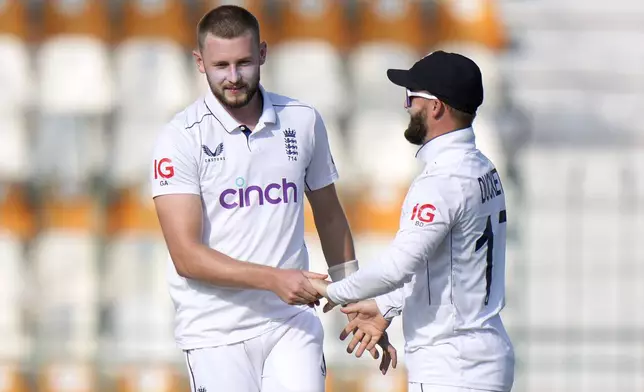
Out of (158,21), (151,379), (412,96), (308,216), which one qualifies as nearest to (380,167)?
(308,216)

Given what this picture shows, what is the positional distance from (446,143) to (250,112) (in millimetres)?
684

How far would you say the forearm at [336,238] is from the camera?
4.51 m

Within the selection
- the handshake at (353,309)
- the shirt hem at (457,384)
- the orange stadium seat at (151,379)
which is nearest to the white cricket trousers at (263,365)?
the handshake at (353,309)

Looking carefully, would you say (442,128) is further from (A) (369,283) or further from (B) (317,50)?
(B) (317,50)

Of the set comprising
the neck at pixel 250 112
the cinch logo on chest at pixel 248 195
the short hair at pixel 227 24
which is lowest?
the cinch logo on chest at pixel 248 195

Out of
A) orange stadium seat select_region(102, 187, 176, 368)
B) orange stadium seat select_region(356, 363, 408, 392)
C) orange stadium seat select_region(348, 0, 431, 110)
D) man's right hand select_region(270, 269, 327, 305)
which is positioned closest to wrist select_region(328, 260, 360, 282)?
man's right hand select_region(270, 269, 327, 305)

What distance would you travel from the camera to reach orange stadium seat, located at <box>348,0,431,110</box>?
876 centimetres

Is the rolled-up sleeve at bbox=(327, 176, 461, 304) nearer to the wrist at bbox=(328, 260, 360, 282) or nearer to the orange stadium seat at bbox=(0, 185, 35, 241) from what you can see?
the wrist at bbox=(328, 260, 360, 282)

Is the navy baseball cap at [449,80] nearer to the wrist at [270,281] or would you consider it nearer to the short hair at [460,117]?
the short hair at [460,117]

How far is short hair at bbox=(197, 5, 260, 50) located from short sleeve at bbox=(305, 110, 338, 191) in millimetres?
393

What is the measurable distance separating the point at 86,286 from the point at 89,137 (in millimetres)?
909

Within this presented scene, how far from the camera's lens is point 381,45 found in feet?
28.8

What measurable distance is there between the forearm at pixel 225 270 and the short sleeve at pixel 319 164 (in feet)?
1.45

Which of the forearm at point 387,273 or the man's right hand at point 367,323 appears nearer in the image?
the forearm at point 387,273
